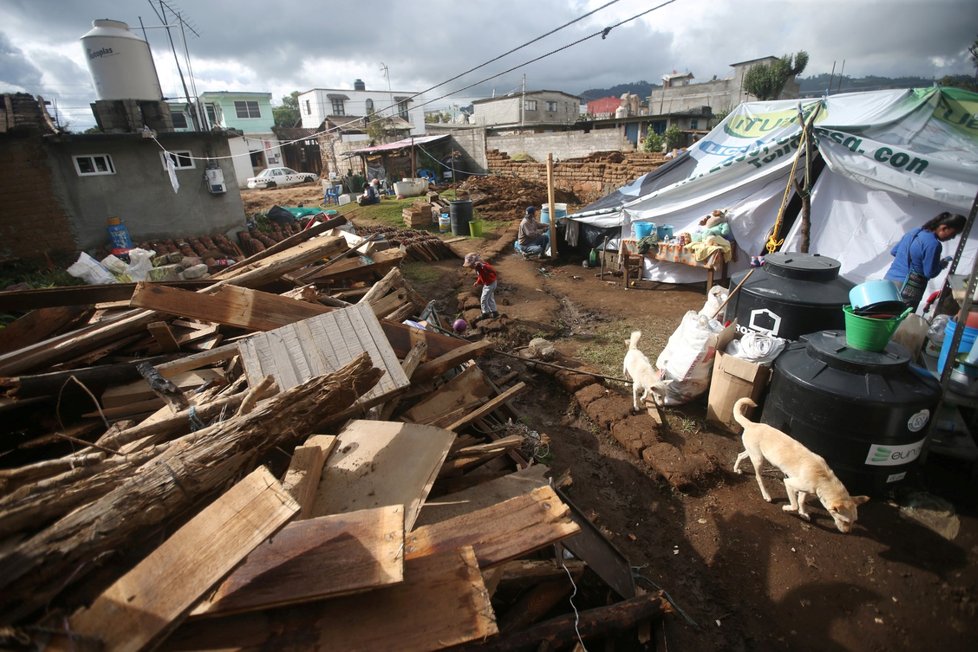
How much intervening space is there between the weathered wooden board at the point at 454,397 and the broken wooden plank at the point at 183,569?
Answer: 2247 millimetres

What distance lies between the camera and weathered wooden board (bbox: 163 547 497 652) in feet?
5.61

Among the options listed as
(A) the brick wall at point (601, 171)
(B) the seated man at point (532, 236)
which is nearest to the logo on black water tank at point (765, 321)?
(B) the seated man at point (532, 236)

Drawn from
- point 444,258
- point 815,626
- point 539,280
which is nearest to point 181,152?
point 444,258

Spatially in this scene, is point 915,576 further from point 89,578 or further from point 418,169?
point 418,169

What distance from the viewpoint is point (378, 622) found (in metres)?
1.79

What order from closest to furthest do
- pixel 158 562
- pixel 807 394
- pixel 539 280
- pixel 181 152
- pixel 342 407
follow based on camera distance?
pixel 158 562 → pixel 342 407 → pixel 807 394 → pixel 539 280 → pixel 181 152

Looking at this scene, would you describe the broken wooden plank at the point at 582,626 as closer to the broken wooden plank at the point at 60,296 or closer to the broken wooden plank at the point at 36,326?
the broken wooden plank at the point at 36,326

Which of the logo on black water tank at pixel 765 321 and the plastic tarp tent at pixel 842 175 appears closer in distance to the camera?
the logo on black water tank at pixel 765 321

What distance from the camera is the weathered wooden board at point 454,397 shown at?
4.10m

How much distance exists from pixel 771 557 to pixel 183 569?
403 centimetres

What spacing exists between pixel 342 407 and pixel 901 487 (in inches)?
198

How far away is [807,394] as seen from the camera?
3805 millimetres

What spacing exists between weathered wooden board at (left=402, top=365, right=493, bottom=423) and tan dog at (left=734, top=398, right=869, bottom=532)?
2555mm

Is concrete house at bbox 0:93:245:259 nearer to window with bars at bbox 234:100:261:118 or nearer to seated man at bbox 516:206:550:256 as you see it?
seated man at bbox 516:206:550:256
